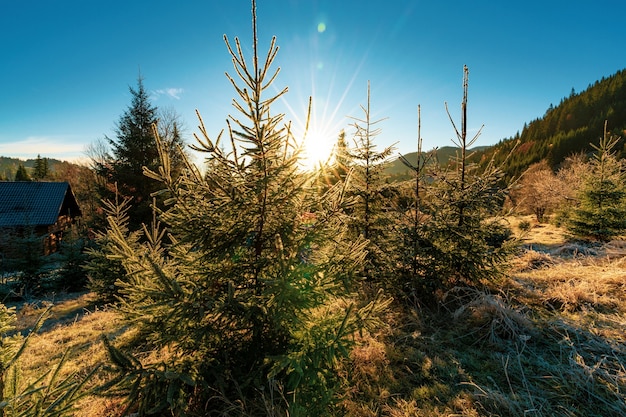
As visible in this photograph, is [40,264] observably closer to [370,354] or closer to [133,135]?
[133,135]

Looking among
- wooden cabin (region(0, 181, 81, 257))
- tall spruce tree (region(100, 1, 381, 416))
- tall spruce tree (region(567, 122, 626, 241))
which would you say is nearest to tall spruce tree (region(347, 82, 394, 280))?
tall spruce tree (region(100, 1, 381, 416))

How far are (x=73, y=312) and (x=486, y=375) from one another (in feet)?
→ 39.8

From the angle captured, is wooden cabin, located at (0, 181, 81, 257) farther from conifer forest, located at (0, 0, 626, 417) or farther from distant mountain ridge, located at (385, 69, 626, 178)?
distant mountain ridge, located at (385, 69, 626, 178)

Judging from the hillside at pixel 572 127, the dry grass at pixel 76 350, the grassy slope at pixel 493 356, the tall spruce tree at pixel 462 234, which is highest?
the hillside at pixel 572 127

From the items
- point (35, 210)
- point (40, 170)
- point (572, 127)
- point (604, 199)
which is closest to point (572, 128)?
point (572, 127)

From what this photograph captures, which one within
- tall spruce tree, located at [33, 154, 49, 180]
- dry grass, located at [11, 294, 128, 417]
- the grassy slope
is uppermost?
tall spruce tree, located at [33, 154, 49, 180]

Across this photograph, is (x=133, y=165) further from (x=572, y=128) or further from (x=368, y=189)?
(x=572, y=128)

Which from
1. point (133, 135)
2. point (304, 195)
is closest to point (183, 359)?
point (304, 195)

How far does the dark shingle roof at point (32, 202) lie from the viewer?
21.9 meters

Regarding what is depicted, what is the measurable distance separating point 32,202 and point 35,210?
112cm

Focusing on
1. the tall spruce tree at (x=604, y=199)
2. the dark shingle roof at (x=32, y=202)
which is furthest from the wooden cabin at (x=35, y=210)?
the tall spruce tree at (x=604, y=199)

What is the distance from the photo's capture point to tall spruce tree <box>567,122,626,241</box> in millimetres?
12312

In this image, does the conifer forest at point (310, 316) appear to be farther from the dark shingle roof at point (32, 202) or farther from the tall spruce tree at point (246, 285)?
the dark shingle roof at point (32, 202)

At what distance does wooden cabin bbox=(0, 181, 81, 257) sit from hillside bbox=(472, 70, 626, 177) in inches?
2859
